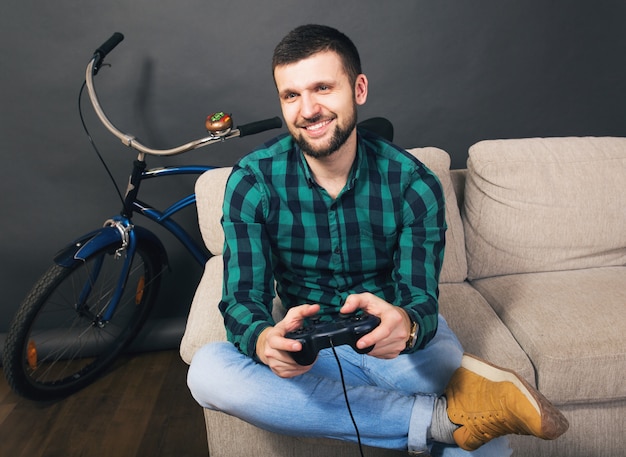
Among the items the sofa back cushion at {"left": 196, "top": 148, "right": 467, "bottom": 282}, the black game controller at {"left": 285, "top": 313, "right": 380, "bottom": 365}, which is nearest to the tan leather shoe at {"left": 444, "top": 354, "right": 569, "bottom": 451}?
the black game controller at {"left": 285, "top": 313, "right": 380, "bottom": 365}

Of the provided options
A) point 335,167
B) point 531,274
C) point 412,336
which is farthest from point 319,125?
point 531,274

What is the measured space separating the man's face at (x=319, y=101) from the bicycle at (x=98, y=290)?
45 centimetres

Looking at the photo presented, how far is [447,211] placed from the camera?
5.77 feet

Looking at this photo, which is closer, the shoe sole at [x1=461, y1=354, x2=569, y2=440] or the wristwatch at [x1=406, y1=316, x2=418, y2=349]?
the shoe sole at [x1=461, y1=354, x2=569, y2=440]

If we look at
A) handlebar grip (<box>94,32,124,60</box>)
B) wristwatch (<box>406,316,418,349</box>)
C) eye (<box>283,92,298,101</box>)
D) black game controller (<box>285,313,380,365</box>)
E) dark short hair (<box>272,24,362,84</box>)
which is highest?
Answer: handlebar grip (<box>94,32,124,60</box>)

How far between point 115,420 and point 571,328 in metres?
1.44

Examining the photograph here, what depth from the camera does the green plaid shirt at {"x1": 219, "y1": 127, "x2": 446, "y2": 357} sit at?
4.20 feet

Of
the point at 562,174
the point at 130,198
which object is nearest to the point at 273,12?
the point at 130,198

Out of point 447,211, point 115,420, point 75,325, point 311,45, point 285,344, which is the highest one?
point 311,45

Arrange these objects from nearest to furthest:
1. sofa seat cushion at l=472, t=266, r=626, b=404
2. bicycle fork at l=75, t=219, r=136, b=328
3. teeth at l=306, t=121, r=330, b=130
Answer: teeth at l=306, t=121, r=330, b=130 < sofa seat cushion at l=472, t=266, r=626, b=404 < bicycle fork at l=75, t=219, r=136, b=328

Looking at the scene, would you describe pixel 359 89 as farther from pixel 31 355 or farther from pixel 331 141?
pixel 31 355

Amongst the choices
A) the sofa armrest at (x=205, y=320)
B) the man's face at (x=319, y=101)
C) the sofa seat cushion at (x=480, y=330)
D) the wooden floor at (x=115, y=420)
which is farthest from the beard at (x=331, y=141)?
the wooden floor at (x=115, y=420)

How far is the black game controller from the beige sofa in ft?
1.45

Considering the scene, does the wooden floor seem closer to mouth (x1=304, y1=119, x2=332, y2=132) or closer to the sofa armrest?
the sofa armrest
